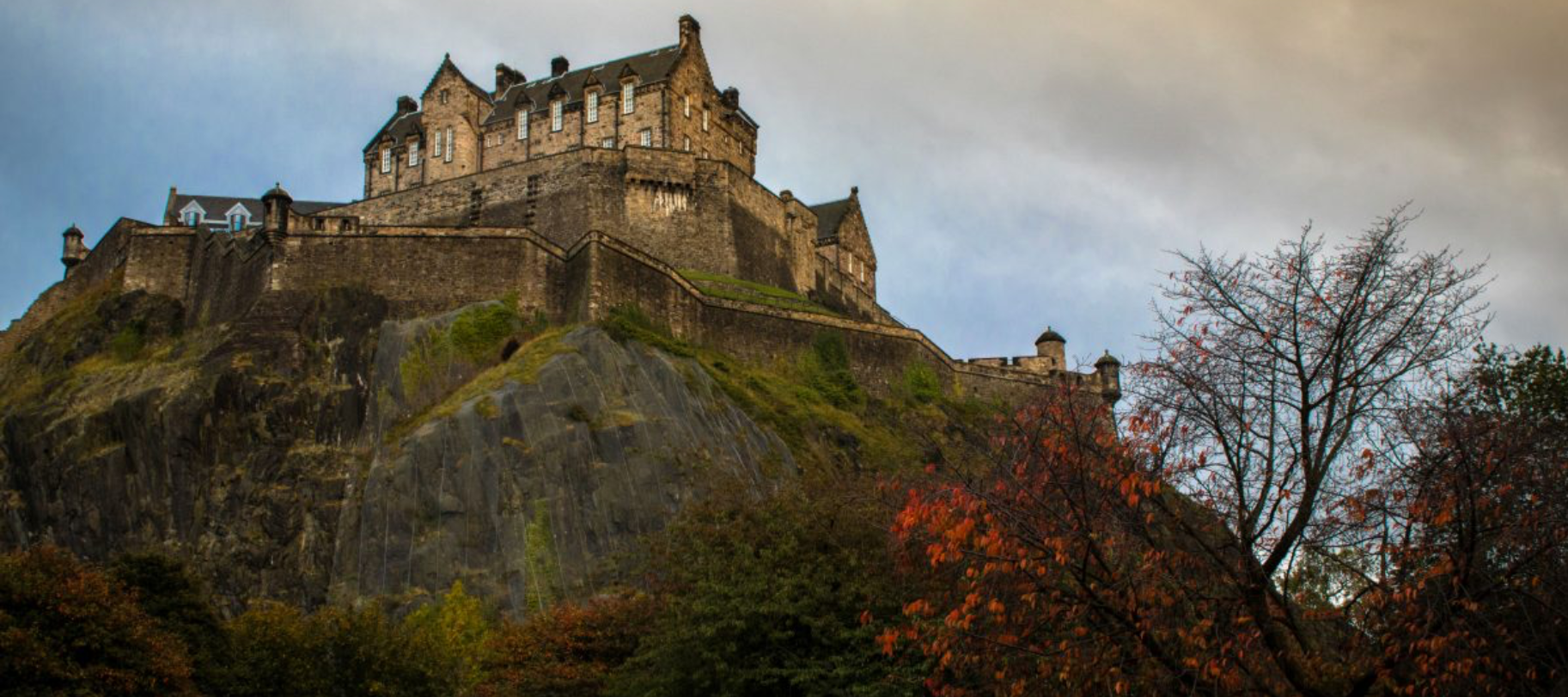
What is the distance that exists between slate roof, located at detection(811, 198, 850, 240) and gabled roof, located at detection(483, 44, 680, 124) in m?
12.7

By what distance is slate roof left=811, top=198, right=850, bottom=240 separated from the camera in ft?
232

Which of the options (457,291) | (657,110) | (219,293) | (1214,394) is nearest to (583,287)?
(457,291)

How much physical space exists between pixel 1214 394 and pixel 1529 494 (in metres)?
2.95

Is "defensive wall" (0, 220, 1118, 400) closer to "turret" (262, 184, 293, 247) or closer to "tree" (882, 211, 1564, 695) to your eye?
"turret" (262, 184, 293, 247)

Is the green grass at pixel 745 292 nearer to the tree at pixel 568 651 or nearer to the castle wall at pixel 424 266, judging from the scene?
the castle wall at pixel 424 266

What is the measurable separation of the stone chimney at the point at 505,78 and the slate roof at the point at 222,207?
39.7 ft

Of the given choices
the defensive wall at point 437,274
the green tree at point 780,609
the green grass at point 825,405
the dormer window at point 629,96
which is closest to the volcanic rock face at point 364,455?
the defensive wall at point 437,274

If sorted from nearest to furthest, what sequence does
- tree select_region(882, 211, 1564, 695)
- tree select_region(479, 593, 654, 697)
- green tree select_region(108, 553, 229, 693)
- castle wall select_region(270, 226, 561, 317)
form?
tree select_region(882, 211, 1564, 695) < green tree select_region(108, 553, 229, 693) < tree select_region(479, 593, 654, 697) < castle wall select_region(270, 226, 561, 317)

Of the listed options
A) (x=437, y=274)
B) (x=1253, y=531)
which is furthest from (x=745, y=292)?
(x=1253, y=531)

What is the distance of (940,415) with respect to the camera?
53688 mm

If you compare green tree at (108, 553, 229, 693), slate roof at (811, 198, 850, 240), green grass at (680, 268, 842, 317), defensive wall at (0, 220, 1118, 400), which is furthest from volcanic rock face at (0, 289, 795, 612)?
slate roof at (811, 198, 850, 240)

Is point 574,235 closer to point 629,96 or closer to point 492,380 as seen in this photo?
point 629,96

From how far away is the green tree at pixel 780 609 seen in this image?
2266 centimetres

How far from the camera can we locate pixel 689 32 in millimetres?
64688
